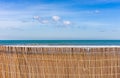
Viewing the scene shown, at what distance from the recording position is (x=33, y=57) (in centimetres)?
413

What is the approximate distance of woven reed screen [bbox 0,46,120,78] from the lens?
4.00m

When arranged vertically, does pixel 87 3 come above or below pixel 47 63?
above

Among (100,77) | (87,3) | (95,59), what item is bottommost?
(100,77)

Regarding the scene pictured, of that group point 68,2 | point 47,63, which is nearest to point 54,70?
point 47,63

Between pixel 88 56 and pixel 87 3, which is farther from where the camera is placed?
pixel 87 3

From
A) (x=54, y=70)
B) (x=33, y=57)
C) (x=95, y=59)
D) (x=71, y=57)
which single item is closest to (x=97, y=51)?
(x=95, y=59)

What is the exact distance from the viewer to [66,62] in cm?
405

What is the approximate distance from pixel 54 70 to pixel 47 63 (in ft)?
0.50

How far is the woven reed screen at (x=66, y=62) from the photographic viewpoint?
13.1 ft

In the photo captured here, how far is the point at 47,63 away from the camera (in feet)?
13.4

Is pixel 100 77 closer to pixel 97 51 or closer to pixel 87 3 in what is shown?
pixel 97 51

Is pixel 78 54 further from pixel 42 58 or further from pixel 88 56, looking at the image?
pixel 42 58

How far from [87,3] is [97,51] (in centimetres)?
1995

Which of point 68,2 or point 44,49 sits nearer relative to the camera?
point 44,49
